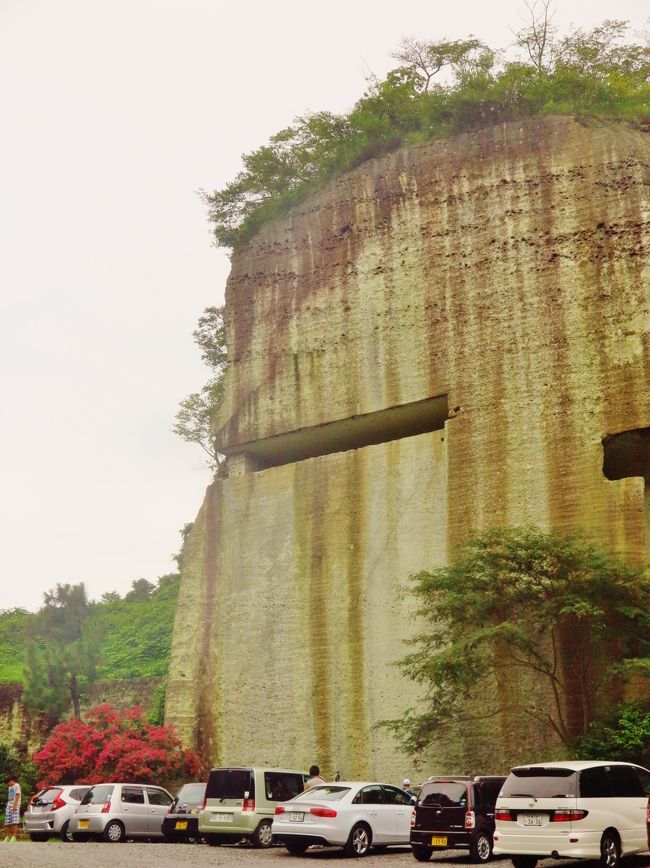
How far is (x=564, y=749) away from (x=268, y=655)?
769 cm

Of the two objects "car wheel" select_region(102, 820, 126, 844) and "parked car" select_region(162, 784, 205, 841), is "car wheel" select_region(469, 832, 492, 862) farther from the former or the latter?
"car wheel" select_region(102, 820, 126, 844)

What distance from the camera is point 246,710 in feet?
81.0

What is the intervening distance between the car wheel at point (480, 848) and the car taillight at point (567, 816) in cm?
222

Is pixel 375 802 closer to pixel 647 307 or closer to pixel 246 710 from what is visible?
pixel 246 710

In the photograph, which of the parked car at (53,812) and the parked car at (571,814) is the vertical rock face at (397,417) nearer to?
the parked car at (53,812)

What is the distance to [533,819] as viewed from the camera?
12.5 meters

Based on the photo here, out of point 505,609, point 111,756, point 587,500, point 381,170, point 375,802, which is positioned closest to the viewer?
point 375,802

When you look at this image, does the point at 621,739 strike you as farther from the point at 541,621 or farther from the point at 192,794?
the point at 192,794

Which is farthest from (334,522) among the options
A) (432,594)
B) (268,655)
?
(432,594)

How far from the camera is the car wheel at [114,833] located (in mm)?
19438

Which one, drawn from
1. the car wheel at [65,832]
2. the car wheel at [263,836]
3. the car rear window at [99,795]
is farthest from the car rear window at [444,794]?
the car wheel at [65,832]

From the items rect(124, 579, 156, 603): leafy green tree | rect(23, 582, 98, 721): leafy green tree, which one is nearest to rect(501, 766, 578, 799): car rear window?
rect(23, 582, 98, 721): leafy green tree

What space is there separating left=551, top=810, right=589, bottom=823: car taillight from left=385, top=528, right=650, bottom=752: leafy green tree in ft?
19.6

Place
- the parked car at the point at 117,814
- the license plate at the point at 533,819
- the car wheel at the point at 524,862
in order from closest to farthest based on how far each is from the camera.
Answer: the license plate at the point at 533,819 < the car wheel at the point at 524,862 < the parked car at the point at 117,814
